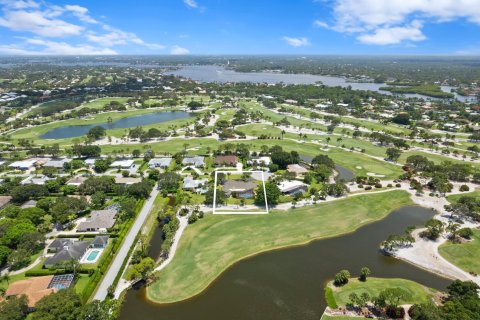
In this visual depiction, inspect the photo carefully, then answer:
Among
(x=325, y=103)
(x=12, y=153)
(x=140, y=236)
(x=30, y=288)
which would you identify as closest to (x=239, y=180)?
(x=140, y=236)

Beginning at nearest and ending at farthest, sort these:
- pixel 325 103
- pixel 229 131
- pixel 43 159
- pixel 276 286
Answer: pixel 276 286
pixel 43 159
pixel 229 131
pixel 325 103

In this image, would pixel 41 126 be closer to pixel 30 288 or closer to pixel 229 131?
pixel 229 131

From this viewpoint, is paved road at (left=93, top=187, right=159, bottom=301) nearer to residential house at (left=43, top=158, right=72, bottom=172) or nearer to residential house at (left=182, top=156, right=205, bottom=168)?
residential house at (left=182, top=156, right=205, bottom=168)

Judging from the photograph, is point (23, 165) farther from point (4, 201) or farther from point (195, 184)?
point (195, 184)

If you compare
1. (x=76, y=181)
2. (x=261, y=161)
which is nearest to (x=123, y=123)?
(x=76, y=181)

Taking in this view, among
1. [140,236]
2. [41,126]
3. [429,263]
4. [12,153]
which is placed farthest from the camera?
[41,126]

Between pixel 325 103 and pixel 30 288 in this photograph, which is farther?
pixel 325 103

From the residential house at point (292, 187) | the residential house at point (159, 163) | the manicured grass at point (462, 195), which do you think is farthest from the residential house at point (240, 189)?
the manicured grass at point (462, 195)
